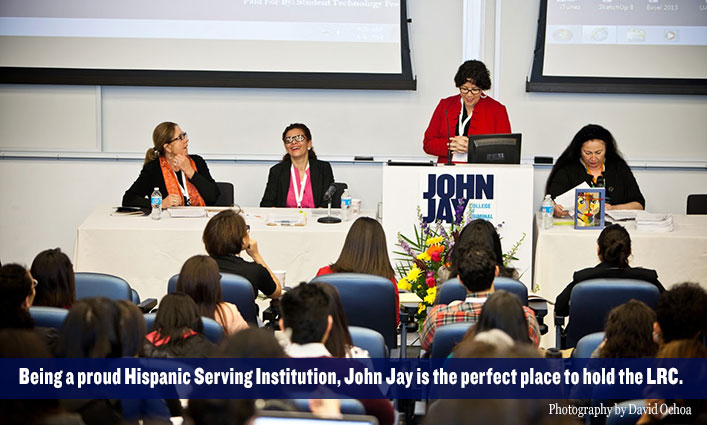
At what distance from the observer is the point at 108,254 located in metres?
5.02

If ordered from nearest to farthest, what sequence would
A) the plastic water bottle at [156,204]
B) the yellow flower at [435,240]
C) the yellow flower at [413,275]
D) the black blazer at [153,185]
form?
the yellow flower at [413,275], the yellow flower at [435,240], the plastic water bottle at [156,204], the black blazer at [153,185]

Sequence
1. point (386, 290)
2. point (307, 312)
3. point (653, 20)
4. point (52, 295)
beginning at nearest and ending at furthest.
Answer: point (307, 312) < point (52, 295) < point (386, 290) < point (653, 20)

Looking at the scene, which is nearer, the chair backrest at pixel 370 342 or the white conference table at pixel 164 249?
the chair backrest at pixel 370 342

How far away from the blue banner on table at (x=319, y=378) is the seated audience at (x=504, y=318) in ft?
0.53

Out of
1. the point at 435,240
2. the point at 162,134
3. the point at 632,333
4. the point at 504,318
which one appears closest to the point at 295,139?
the point at 162,134

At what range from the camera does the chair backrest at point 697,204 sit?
19.5 feet

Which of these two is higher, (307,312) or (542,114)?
(542,114)

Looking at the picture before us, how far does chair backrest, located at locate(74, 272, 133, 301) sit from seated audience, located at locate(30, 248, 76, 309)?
31cm

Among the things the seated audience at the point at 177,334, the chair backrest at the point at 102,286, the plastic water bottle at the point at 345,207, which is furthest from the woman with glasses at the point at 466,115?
the seated audience at the point at 177,334

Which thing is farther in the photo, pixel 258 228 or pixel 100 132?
pixel 100 132

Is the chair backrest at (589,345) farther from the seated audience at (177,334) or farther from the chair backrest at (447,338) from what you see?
the seated audience at (177,334)

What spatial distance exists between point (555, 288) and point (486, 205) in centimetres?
65

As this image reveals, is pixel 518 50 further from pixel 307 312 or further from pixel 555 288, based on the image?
pixel 307 312

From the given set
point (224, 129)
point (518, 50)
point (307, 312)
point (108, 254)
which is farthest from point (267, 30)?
point (307, 312)
